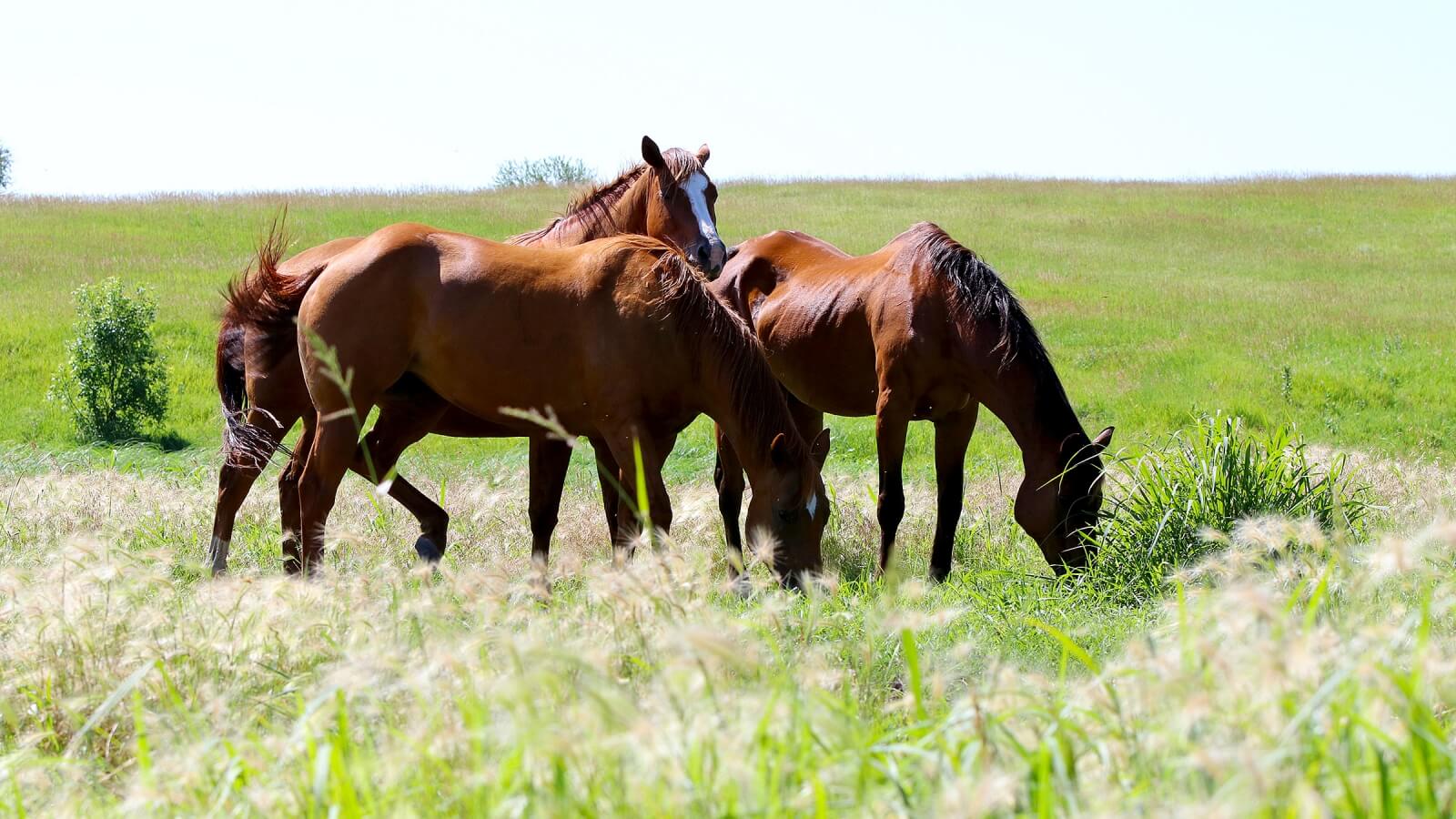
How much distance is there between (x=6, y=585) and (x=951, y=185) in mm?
38841

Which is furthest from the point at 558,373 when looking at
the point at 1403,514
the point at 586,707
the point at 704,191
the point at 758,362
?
the point at 1403,514

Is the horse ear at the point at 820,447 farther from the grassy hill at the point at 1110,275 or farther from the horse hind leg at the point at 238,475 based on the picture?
the grassy hill at the point at 1110,275

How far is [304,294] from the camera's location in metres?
6.90

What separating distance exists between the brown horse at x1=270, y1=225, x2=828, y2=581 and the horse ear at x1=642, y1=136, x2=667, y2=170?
1.98 m

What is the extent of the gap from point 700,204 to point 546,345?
233 cm

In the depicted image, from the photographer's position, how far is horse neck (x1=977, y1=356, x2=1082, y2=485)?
6961 millimetres

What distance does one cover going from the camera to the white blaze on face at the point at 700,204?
27.5ft

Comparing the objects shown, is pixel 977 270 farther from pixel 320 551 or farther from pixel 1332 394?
pixel 1332 394

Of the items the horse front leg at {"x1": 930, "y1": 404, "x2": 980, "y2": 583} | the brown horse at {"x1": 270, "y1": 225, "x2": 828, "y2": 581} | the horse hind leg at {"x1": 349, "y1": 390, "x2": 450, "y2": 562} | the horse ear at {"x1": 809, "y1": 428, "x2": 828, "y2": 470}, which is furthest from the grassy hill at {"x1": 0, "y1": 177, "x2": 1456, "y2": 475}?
the brown horse at {"x1": 270, "y1": 225, "x2": 828, "y2": 581}

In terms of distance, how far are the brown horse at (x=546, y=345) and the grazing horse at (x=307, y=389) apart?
41 centimetres

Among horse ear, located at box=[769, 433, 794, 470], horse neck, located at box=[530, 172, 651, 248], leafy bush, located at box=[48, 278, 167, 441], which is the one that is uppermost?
horse neck, located at box=[530, 172, 651, 248]

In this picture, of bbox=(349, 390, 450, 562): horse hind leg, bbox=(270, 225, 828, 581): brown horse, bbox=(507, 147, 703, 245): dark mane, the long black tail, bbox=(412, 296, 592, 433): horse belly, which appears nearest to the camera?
bbox=(270, 225, 828, 581): brown horse

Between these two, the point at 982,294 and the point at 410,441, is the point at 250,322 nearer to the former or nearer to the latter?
the point at 410,441

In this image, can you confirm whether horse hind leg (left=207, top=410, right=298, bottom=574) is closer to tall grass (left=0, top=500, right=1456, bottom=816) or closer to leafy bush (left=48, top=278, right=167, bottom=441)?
tall grass (left=0, top=500, right=1456, bottom=816)
